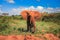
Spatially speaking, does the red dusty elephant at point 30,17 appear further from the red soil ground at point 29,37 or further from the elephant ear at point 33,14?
the red soil ground at point 29,37

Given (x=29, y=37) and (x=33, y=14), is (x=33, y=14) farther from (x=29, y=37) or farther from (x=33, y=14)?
(x=29, y=37)

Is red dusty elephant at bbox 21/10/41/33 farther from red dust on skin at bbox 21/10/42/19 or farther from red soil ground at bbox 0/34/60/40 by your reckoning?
red soil ground at bbox 0/34/60/40

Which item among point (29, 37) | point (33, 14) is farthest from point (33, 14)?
point (29, 37)

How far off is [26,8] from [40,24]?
37 centimetres

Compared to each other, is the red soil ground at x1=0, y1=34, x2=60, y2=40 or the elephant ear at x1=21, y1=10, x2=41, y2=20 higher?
the elephant ear at x1=21, y1=10, x2=41, y2=20

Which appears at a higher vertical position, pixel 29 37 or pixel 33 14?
pixel 33 14

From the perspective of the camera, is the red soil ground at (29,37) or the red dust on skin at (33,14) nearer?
the red soil ground at (29,37)

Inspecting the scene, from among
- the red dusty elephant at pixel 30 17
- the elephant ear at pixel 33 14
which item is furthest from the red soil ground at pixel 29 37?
the elephant ear at pixel 33 14

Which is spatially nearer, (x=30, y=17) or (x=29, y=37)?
(x=29, y=37)

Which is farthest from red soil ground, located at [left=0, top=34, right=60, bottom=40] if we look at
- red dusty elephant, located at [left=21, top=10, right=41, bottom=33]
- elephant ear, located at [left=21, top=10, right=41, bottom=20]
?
elephant ear, located at [left=21, top=10, right=41, bottom=20]

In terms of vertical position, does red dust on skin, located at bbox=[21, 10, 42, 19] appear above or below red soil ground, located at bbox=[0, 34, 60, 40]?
above

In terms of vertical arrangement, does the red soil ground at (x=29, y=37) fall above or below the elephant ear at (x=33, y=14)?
below

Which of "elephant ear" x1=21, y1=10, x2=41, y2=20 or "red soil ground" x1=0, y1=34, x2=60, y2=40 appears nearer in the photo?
"red soil ground" x1=0, y1=34, x2=60, y2=40

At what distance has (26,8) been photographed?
309 centimetres
